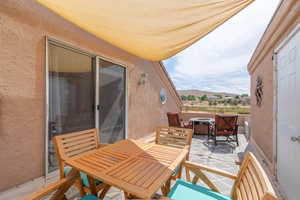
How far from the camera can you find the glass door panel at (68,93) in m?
2.29

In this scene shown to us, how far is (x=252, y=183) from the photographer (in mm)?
1048

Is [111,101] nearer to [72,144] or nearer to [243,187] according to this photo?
[72,144]

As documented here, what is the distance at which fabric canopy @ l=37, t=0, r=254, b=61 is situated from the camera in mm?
1578

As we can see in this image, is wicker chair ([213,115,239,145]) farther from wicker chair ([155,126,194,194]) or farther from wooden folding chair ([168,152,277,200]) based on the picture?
wooden folding chair ([168,152,277,200])

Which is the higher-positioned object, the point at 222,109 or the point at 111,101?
the point at 111,101

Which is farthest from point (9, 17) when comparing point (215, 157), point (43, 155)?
point (215, 157)

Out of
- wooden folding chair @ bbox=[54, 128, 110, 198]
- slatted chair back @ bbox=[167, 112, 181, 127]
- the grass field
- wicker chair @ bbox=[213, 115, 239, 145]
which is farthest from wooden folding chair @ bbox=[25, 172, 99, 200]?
the grass field

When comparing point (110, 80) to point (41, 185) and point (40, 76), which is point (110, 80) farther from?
point (41, 185)

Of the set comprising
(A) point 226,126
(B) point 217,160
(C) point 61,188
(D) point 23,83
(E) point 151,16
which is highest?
(E) point 151,16

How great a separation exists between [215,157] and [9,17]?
481 cm

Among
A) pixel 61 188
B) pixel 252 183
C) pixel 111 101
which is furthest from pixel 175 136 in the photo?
pixel 111 101

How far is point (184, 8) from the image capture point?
5.34ft

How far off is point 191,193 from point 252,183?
589 mm

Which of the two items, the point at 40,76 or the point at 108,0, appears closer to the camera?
the point at 108,0
